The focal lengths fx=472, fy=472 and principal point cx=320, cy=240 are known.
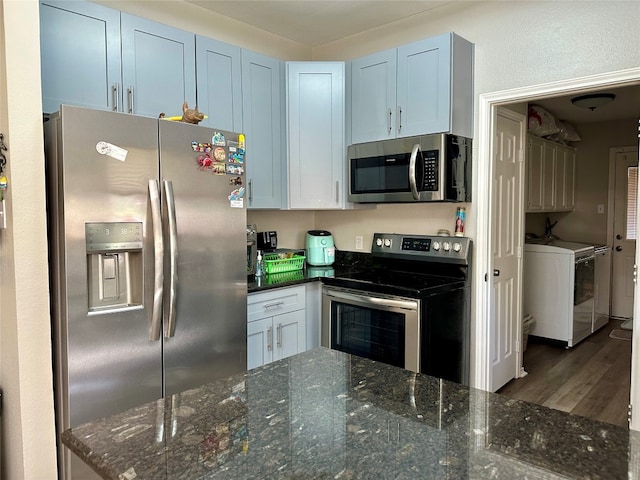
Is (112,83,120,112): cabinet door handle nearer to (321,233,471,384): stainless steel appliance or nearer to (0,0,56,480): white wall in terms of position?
(0,0,56,480): white wall

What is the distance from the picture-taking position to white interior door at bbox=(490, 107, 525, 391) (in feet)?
10.5

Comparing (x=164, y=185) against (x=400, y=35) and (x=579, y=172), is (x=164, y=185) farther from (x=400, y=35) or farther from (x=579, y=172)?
(x=579, y=172)

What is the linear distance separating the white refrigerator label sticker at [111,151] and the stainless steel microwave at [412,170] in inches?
64.2

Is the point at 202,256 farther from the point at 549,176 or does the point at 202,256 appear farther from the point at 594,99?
the point at 549,176

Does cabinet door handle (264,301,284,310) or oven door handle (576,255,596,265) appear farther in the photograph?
oven door handle (576,255,596,265)

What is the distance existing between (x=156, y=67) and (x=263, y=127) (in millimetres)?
805

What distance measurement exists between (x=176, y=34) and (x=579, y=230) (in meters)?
5.32

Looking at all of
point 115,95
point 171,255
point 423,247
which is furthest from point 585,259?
point 115,95

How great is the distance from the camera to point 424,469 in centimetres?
85

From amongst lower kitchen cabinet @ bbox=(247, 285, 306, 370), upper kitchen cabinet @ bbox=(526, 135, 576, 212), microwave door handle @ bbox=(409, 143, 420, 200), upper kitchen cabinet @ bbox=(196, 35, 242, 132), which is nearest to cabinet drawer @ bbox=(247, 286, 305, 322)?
lower kitchen cabinet @ bbox=(247, 285, 306, 370)

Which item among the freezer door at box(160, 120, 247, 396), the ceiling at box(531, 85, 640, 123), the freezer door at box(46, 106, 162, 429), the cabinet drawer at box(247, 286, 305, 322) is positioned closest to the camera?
the freezer door at box(46, 106, 162, 429)

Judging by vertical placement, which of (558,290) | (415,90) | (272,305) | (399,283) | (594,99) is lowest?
(558,290)

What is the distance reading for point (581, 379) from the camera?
3.77m

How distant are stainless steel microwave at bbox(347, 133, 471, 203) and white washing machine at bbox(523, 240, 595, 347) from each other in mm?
2163
